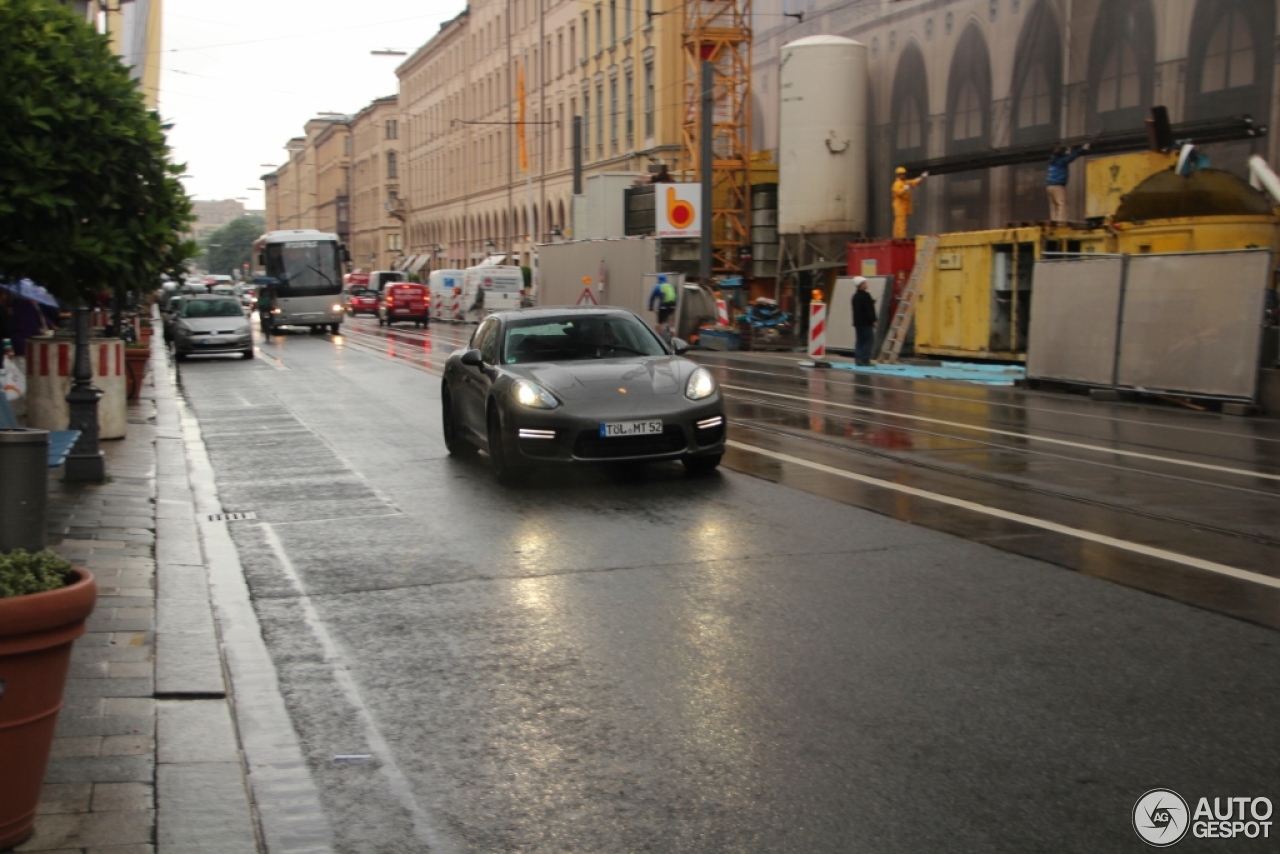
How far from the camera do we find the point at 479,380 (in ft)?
41.6

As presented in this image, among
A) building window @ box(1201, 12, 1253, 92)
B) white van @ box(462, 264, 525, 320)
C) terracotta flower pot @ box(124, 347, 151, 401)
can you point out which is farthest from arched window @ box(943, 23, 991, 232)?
white van @ box(462, 264, 525, 320)

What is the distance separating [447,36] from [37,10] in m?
99.3

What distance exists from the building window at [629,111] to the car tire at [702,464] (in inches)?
2181

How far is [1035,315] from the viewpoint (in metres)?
23.1

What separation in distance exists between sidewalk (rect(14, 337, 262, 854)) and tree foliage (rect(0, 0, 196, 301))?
5.72 ft

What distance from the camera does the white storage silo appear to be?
138 feet

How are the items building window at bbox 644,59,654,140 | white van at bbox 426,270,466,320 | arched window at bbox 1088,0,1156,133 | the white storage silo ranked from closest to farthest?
1. arched window at bbox 1088,0,1156,133
2. the white storage silo
3. building window at bbox 644,59,654,140
4. white van at bbox 426,270,466,320

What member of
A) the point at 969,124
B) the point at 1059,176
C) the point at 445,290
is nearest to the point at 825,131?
the point at 969,124

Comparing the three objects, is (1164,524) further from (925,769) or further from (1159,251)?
(1159,251)

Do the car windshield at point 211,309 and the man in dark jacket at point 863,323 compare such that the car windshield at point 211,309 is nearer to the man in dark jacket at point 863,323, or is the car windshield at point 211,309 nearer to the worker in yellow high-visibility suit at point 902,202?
the man in dark jacket at point 863,323

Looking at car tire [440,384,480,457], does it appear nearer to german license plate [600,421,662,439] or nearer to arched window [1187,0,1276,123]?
german license plate [600,421,662,439]

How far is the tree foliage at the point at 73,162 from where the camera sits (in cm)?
839

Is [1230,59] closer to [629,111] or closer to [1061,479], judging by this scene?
[1061,479]

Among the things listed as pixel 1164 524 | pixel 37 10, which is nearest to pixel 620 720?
pixel 1164 524
